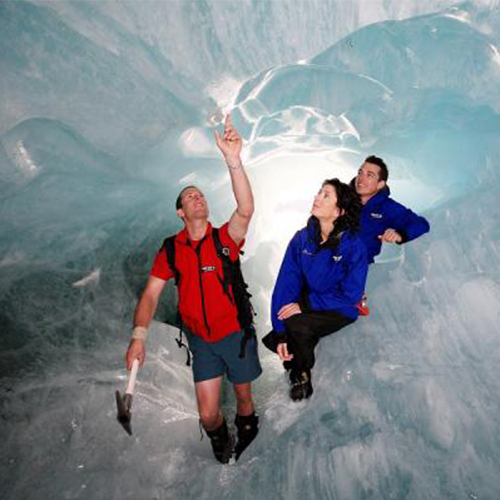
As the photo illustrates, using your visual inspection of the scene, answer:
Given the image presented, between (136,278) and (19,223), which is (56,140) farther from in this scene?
(136,278)

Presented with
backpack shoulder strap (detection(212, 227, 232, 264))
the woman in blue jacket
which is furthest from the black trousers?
backpack shoulder strap (detection(212, 227, 232, 264))

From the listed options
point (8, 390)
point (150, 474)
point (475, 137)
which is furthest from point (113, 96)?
point (475, 137)

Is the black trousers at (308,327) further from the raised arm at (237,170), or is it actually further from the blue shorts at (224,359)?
the raised arm at (237,170)

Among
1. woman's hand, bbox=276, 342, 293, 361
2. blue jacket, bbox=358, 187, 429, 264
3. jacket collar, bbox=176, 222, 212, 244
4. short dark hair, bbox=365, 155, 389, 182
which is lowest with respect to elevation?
woman's hand, bbox=276, 342, 293, 361

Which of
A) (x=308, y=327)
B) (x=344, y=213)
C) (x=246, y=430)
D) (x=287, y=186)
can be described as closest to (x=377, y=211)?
(x=344, y=213)

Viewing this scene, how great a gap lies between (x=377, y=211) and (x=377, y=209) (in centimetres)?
2

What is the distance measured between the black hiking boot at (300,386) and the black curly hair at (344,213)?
926 millimetres

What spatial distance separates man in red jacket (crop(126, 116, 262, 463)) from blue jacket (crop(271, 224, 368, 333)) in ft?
1.11

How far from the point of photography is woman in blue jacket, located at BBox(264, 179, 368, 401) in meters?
2.28

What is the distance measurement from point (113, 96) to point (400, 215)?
2.56m

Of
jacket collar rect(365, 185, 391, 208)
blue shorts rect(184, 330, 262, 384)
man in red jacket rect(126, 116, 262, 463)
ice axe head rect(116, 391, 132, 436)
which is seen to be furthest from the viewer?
jacket collar rect(365, 185, 391, 208)

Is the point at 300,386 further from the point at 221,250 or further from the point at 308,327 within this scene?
the point at 221,250

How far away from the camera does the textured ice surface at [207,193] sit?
2.22 m

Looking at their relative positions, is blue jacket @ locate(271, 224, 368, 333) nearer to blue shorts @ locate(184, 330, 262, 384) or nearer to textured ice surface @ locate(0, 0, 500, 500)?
blue shorts @ locate(184, 330, 262, 384)
